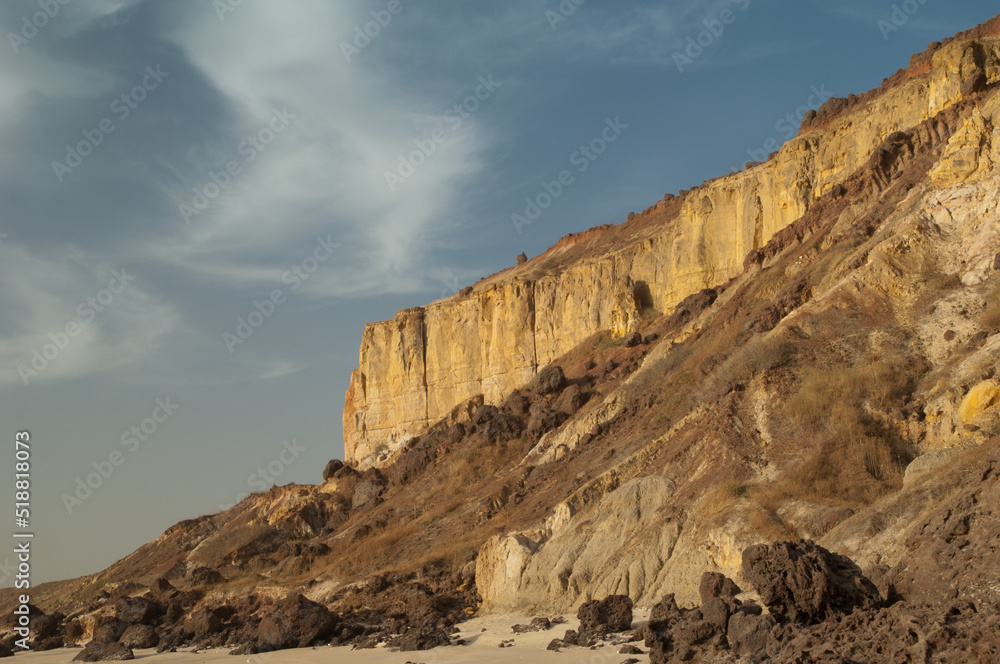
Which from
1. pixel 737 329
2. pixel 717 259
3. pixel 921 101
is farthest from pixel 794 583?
pixel 717 259

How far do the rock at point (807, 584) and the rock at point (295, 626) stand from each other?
12.0 meters

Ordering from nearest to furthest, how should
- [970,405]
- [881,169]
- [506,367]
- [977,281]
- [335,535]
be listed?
[970,405], [977,281], [881,169], [335,535], [506,367]

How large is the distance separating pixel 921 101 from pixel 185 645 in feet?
111

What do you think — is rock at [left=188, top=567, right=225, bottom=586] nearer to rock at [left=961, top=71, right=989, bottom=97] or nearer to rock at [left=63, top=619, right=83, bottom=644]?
rock at [left=63, top=619, right=83, bottom=644]

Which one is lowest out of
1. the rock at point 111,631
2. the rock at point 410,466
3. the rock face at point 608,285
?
the rock at point 111,631

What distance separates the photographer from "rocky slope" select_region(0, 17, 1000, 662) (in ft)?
38.1

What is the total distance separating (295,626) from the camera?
2008 centimetres

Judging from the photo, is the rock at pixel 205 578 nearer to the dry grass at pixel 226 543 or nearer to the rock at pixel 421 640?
the dry grass at pixel 226 543

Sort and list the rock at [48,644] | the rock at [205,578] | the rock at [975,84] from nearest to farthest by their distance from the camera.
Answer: the rock at [48,644]
the rock at [975,84]
the rock at [205,578]

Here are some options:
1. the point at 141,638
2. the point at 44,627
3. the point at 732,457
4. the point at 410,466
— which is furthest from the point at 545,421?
the point at 44,627

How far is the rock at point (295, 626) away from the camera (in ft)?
65.7

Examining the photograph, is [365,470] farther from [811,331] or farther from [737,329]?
[811,331]

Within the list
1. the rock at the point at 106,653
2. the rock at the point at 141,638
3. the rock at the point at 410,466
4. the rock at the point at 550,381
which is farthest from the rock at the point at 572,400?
the rock at the point at 106,653

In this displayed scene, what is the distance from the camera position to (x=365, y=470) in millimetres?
50812
